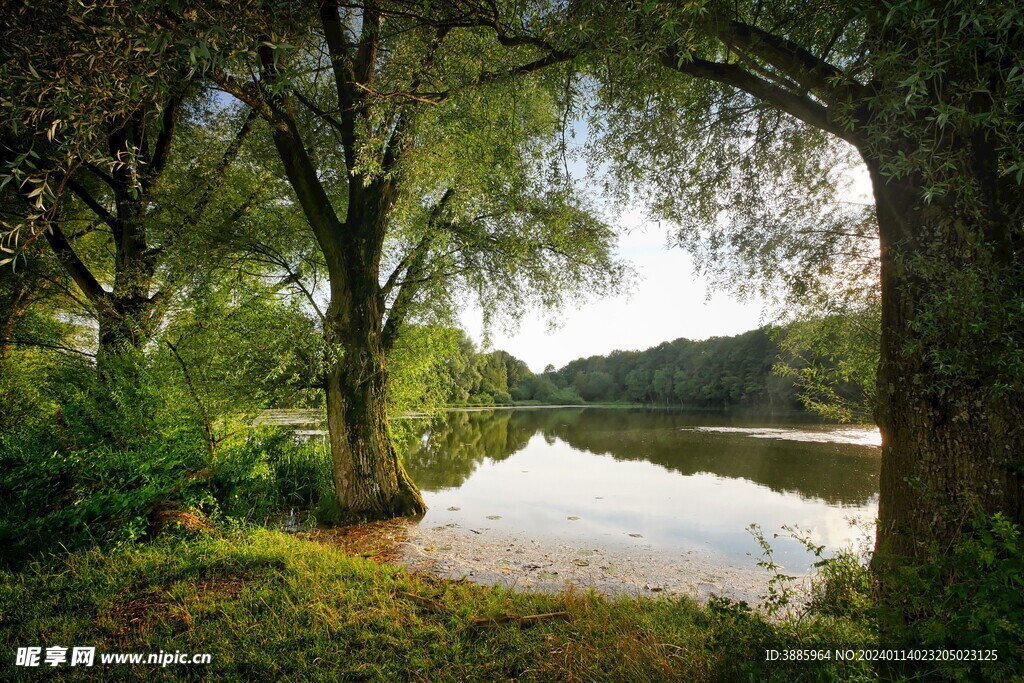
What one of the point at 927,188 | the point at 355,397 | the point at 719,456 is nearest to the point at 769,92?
the point at 927,188

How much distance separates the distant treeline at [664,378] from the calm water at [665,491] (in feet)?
43.9

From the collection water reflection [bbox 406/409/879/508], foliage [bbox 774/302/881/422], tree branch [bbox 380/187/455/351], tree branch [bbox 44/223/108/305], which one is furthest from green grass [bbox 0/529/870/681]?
water reflection [bbox 406/409/879/508]

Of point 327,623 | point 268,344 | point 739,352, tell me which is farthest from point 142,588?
point 739,352

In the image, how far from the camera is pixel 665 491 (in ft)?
38.0

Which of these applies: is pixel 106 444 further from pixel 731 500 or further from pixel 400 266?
pixel 731 500

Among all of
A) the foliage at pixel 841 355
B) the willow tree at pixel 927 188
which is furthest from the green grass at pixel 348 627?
the foliage at pixel 841 355

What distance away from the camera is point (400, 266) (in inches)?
388

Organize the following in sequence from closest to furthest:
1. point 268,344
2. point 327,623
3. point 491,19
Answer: point 327,623
point 491,19
point 268,344

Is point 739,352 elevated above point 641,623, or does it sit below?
above

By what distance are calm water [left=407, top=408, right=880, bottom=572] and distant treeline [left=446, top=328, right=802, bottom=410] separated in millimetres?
13378

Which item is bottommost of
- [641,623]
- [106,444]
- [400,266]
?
[641,623]

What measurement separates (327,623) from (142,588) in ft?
6.77

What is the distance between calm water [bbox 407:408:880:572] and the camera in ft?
26.9

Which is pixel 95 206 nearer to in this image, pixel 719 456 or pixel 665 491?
pixel 665 491
